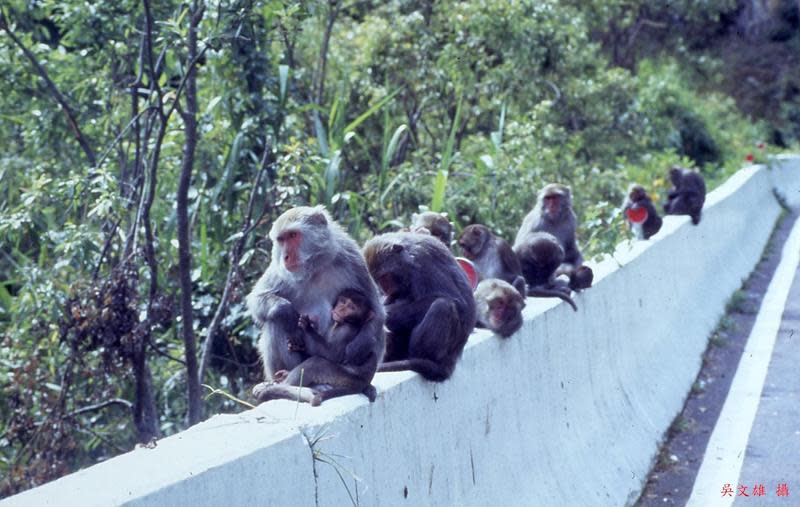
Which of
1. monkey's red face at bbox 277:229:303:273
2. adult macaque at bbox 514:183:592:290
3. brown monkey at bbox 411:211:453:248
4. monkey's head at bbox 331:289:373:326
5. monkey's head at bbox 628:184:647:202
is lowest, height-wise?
monkey's head at bbox 628:184:647:202

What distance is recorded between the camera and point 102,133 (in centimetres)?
980

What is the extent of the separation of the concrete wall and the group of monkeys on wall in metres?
0.15

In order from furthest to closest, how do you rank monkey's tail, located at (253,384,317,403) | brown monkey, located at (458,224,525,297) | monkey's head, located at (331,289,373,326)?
brown monkey, located at (458,224,525,297) → monkey's head, located at (331,289,373,326) → monkey's tail, located at (253,384,317,403)

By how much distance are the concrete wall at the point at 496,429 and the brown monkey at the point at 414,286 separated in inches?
11.2

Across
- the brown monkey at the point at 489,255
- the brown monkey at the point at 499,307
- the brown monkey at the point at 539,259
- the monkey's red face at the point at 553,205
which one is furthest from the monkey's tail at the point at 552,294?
the monkey's red face at the point at 553,205

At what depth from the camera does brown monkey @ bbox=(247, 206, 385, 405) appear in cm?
531

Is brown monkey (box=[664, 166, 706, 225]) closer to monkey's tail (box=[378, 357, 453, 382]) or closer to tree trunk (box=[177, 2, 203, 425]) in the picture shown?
tree trunk (box=[177, 2, 203, 425])

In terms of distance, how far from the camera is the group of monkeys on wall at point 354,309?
16.3 feet

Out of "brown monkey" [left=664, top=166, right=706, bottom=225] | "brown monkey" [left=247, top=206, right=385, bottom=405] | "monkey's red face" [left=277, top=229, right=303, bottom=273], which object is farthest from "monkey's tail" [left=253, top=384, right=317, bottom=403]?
"brown monkey" [left=664, top=166, right=706, bottom=225]

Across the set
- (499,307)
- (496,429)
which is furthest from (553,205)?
(496,429)

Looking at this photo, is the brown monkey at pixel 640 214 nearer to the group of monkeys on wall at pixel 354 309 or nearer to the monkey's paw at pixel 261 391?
the group of monkeys on wall at pixel 354 309

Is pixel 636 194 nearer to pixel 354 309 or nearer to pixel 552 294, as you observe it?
pixel 552 294

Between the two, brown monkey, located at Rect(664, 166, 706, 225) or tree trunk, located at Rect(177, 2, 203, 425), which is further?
brown monkey, located at Rect(664, 166, 706, 225)

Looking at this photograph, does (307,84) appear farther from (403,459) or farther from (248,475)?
(248,475)
